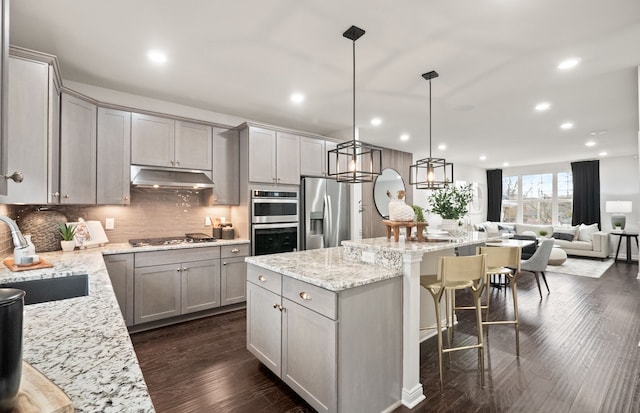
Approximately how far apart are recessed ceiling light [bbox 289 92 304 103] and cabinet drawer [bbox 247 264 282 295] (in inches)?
82.9

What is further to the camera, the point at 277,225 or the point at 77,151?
the point at 277,225

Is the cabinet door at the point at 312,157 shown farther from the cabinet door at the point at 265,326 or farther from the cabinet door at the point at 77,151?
the cabinet door at the point at 77,151

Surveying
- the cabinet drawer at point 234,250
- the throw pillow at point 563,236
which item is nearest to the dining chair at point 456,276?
the cabinet drawer at point 234,250

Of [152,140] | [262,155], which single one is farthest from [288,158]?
[152,140]

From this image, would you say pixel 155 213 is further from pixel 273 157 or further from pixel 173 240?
pixel 273 157

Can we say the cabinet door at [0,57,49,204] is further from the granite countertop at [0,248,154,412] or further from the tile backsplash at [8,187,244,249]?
the granite countertop at [0,248,154,412]

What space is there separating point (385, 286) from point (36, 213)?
3.23 m

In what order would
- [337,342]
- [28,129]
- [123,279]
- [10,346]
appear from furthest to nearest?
[123,279] < [28,129] < [337,342] < [10,346]

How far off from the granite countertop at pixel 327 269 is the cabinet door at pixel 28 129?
1642 mm

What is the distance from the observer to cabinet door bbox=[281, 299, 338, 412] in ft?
5.64

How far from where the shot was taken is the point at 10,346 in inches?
20.4

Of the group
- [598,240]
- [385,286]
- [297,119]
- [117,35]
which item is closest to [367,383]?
[385,286]

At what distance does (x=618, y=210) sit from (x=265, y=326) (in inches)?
348

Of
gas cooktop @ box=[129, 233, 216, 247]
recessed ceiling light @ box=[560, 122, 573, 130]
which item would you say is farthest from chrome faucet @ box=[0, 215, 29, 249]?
recessed ceiling light @ box=[560, 122, 573, 130]
